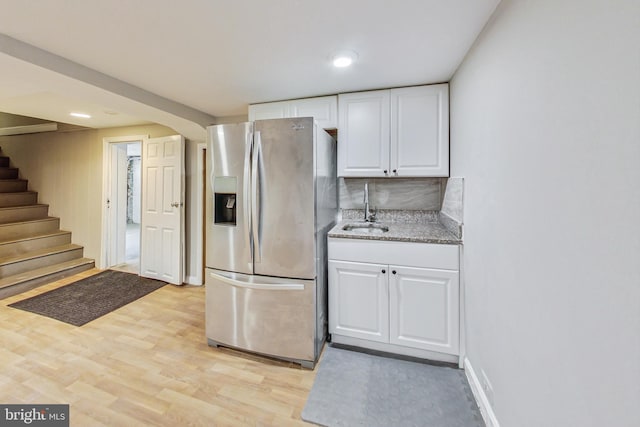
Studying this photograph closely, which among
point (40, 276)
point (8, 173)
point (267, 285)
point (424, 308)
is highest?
point (8, 173)

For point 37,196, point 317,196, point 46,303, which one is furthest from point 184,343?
point 37,196

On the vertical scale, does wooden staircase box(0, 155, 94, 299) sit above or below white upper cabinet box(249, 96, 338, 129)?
below

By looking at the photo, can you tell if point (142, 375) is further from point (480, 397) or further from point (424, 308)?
point (480, 397)

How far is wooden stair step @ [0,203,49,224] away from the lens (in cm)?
400

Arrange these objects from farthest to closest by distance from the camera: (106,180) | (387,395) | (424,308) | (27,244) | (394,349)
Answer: (106,180) → (27,244) → (394,349) → (424,308) → (387,395)

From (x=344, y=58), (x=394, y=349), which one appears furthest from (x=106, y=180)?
(x=394, y=349)

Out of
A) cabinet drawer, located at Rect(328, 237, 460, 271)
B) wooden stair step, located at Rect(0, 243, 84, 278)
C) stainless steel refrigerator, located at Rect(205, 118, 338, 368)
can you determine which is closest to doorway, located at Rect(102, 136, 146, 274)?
wooden stair step, located at Rect(0, 243, 84, 278)

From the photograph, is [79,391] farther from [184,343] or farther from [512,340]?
[512,340]

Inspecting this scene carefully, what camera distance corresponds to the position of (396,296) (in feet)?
6.49

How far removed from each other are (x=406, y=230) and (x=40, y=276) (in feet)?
15.4

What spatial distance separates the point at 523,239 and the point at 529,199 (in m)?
0.17

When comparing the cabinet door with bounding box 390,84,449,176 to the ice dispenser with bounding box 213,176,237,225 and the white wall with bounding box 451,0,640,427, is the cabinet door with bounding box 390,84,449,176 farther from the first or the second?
the ice dispenser with bounding box 213,176,237,225

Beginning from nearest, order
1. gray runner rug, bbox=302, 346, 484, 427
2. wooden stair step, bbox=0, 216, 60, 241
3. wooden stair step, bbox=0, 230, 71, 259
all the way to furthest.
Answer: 1. gray runner rug, bbox=302, 346, 484, 427
2. wooden stair step, bbox=0, 230, 71, 259
3. wooden stair step, bbox=0, 216, 60, 241

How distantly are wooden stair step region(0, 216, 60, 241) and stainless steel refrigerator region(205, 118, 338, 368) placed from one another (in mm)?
4061
